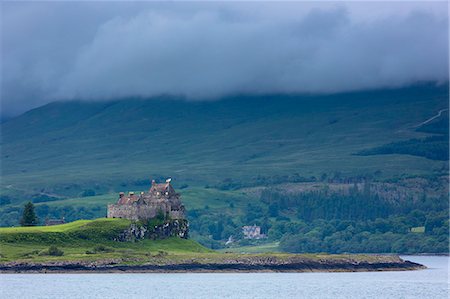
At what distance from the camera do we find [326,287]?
139 m

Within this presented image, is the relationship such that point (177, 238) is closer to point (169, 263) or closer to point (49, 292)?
point (169, 263)

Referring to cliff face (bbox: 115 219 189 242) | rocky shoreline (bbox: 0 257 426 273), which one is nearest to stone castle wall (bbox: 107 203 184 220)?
cliff face (bbox: 115 219 189 242)

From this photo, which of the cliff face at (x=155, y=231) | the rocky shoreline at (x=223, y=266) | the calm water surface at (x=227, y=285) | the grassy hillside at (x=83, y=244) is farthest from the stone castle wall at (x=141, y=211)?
the calm water surface at (x=227, y=285)

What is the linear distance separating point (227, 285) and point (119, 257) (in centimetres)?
1956

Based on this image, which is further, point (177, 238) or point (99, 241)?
point (177, 238)

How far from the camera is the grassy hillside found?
15375 cm

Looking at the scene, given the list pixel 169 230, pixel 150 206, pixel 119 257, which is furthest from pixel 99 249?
pixel 169 230

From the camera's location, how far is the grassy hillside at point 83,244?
153750 millimetres

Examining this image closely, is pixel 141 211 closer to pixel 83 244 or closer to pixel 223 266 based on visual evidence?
pixel 83 244

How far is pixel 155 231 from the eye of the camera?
172 meters

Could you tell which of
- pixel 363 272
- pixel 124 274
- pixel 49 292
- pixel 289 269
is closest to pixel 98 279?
pixel 124 274

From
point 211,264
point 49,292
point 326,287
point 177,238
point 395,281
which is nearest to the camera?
point 49,292

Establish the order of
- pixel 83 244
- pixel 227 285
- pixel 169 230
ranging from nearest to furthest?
1. pixel 227 285
2. pixel 83 244
3. pixel 169 230

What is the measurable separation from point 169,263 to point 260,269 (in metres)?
13.5
